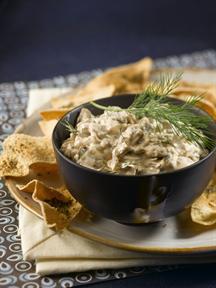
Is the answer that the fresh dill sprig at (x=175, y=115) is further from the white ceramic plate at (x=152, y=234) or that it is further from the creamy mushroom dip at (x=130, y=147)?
the white ceramic plate at (x=152, y=234)

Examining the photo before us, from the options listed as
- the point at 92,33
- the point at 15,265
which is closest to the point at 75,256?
the point at 15,265

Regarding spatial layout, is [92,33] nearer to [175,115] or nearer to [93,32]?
[93,32]

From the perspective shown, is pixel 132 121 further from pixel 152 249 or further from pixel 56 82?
pixel 56 82

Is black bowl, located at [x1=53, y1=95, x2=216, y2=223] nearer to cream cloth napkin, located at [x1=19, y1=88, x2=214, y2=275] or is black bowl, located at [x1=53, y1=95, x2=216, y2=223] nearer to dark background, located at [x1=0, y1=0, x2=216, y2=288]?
cream cloth napkin, located at [x1=19, y1=88, x2=214, y2=275]

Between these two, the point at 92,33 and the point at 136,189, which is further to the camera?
the point at 92,33

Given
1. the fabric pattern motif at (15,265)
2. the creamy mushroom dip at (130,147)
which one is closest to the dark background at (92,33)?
the fabric pattern motif at (15,265)

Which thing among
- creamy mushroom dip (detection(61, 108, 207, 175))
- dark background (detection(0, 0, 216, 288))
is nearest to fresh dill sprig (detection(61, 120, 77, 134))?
creamy mushroom dip (detection(61, 108, 207, 175))
